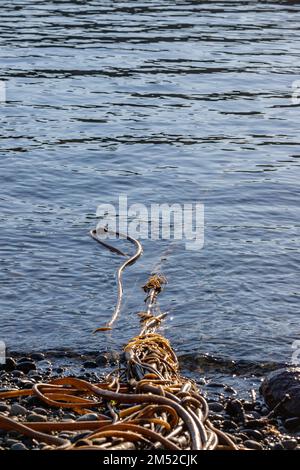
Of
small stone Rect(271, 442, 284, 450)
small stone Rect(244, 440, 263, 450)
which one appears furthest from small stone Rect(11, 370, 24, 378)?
small stone Rect(271, 442, 284, 450)

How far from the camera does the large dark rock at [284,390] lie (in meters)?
7.72

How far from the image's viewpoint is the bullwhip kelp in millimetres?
6445

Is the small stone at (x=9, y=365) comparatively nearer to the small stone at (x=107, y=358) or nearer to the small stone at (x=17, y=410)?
the small stone at (x=107, y=358)

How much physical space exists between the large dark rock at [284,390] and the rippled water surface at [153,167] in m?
0.99

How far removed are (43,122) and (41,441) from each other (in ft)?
37.6

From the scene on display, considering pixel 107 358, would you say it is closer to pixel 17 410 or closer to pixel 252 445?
pixel 17 410

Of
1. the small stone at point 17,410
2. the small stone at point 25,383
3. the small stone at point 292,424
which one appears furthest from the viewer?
the small stone at point 25,383

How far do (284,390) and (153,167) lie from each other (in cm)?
786

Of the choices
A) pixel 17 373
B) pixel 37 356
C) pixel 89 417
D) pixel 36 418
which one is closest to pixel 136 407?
pixel 89 417

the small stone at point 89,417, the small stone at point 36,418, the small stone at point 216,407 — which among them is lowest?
the small stone at point 216,407

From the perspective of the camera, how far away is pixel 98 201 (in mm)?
13570

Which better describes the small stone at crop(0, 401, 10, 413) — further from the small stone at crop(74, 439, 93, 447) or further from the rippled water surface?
the rippled water surface

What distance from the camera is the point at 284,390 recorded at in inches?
309

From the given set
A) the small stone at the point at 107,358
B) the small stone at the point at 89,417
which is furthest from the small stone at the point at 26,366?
the small stone at the point at 89,417
